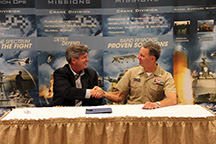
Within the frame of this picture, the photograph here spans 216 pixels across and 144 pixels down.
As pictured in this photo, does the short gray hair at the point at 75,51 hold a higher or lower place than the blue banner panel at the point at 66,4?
lower

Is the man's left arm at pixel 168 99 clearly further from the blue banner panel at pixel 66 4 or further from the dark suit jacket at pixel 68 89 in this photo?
the blue banner panel at pixel 66 4

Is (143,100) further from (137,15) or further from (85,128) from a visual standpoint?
(137,15)

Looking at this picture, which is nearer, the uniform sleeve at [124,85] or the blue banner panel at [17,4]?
the uniform sleeve at [124,85]

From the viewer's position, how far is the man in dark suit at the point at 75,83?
276 centimetres

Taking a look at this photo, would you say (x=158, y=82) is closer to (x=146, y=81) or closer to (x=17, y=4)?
(x=146, y=81)

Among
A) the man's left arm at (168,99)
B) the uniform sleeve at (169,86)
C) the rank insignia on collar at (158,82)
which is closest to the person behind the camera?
the man's left arm at (168,99)

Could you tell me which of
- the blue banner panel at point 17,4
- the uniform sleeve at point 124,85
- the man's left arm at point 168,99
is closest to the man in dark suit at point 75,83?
the uniform sleeve at point 124,85

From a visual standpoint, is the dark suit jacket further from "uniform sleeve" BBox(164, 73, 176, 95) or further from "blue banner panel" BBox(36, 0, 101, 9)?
"blue banner panel" BBox(36, 0, 101, 9)

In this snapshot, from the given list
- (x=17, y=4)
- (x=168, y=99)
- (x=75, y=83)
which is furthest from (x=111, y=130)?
(x=17, y=4)

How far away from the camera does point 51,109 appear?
2.33 metres

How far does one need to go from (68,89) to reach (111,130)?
39.6 inches

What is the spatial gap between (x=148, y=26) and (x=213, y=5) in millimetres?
1196

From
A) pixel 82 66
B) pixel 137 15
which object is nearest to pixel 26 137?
pixel 82 66

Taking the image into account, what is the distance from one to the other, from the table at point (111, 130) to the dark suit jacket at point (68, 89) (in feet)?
2.59
